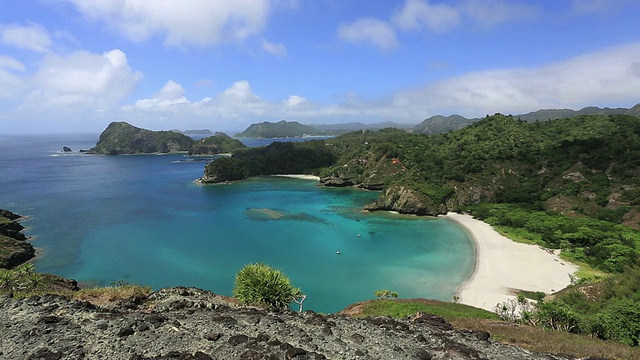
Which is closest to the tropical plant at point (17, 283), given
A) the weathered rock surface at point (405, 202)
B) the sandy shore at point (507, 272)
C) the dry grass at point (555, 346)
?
the dry grass at point (555, 346)

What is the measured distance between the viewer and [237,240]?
6103cm

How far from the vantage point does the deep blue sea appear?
44000 mm

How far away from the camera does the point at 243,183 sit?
132125mm

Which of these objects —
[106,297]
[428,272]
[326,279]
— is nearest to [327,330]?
[106,297]

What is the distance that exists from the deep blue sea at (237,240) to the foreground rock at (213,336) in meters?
22.2

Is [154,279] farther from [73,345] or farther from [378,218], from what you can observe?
[378,218]

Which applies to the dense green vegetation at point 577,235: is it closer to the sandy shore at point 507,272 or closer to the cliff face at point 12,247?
the sandy shore at point 507,272

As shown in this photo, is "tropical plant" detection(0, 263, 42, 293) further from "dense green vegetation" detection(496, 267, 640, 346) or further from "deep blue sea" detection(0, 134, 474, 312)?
"dense green vegetation" detection(496, 267, 640, 346)

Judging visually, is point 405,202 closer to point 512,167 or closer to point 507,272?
point 507,272

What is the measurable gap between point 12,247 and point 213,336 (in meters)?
58.4

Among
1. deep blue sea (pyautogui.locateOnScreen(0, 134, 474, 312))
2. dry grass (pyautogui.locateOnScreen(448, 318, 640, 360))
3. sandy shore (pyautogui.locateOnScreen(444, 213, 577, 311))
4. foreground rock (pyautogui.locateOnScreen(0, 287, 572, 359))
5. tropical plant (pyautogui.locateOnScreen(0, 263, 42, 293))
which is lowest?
sandy shore (pyautogui.locateOnScreen(444, 213, 577, 311))

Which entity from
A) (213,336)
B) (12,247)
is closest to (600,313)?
(213,336)

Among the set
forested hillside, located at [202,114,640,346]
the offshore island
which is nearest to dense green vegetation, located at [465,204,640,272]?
forested hillside, located at [202,114,640,346]

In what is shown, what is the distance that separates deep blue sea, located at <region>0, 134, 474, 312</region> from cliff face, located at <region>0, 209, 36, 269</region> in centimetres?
206
